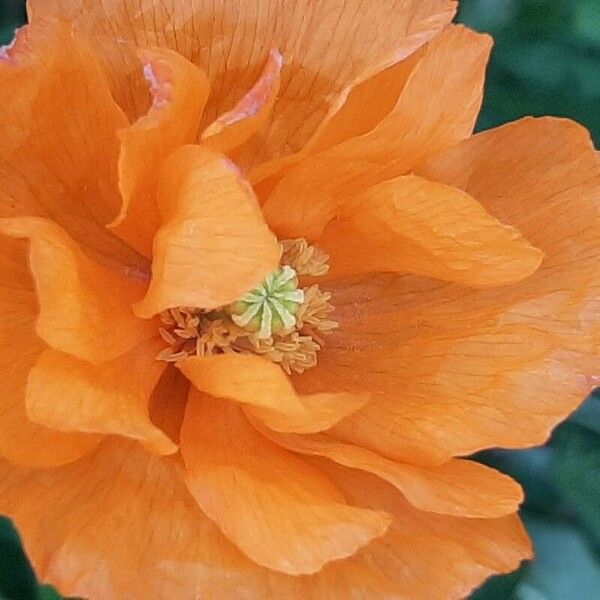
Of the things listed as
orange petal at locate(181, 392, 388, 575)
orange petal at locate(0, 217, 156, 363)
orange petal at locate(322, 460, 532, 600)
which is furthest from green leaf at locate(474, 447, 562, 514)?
orange petal at locate(0, 217, 156, 363)

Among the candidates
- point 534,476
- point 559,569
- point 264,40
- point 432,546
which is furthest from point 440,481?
point 534,476

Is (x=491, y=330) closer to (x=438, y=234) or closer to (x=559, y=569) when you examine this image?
(x=438, y=234)

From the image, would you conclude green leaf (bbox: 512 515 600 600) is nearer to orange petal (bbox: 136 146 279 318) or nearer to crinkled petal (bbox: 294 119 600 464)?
crinkled petal (bbox: 294 119 600 464)

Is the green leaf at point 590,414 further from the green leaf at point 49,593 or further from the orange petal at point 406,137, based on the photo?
the green leaf at point 49,593

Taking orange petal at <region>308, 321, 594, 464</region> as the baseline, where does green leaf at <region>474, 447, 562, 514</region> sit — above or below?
below

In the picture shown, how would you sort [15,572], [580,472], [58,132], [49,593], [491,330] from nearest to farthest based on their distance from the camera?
[58,132] < [491,330] < [49,593] < [15,572] < [580,472]

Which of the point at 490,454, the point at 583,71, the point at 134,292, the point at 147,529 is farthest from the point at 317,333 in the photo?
the point at 583,71
